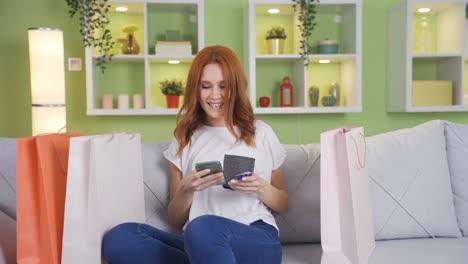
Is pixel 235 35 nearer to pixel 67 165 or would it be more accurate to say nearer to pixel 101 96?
pixel 101 96

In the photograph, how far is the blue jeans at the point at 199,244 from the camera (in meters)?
1.41

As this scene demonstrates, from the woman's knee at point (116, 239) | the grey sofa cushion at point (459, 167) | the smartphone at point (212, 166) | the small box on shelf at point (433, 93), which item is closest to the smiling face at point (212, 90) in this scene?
the smartphone at point (212, 166)

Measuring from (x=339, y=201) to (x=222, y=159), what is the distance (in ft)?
1.63

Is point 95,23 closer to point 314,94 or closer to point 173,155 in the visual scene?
point 314,94

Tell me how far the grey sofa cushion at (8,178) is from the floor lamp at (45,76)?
1.29 m

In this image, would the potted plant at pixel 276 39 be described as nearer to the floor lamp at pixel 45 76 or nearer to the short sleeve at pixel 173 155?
the floor lamp at pixel 45 76

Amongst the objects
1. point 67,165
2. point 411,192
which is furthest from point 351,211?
point 67,165

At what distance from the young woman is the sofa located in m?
0.09

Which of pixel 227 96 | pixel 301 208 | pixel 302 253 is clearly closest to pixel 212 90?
pixel 227 96

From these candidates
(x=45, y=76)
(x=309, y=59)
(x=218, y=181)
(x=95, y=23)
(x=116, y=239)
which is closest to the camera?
(x=116, y=239)

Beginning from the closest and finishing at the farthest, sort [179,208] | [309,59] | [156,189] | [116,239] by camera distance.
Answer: [116,239], [179,208], [156,189], [309,59]

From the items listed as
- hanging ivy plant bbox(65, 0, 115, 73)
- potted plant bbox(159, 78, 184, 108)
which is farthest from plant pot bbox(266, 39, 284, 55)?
hanging ivy plant bbox(65, 0, 115, 73)

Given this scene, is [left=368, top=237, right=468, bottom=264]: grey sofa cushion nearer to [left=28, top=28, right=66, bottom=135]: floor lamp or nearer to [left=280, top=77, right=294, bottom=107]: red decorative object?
[left=280, top=77, right=294, bottom=107]: red decorative object

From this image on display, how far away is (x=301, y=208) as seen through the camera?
6.27 feet
